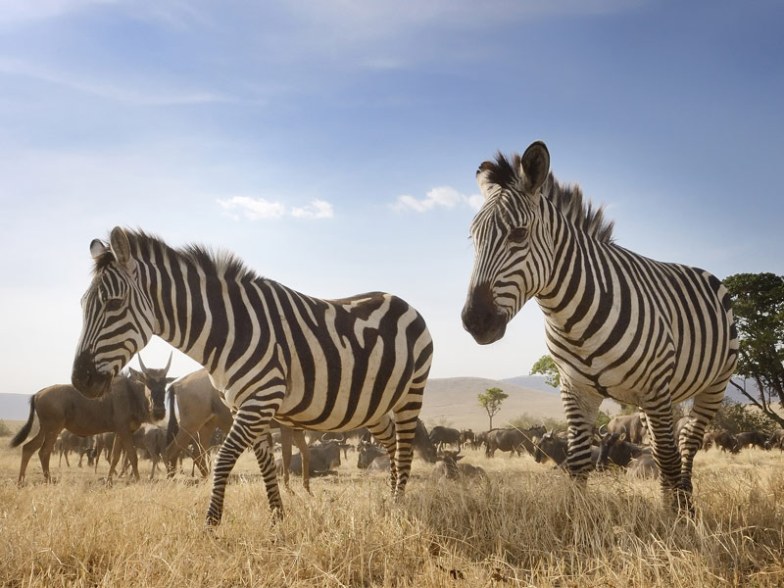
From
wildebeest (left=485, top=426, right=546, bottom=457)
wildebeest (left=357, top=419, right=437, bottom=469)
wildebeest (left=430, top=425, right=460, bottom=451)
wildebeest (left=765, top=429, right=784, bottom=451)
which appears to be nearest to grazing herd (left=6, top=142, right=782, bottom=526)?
wildebeest (left=357, top=419, right=437, bottom=469)

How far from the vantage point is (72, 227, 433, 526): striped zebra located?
16.7 ft

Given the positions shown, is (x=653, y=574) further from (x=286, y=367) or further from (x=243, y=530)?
(x=286, y=367)

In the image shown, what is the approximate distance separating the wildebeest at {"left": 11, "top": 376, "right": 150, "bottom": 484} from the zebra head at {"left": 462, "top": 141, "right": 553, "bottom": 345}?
13359 millimetres

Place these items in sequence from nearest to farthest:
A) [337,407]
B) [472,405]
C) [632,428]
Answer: [337,407] < [632,428] < [472,405]

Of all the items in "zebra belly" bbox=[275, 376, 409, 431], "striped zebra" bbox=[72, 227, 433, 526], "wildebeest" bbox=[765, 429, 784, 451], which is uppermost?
"striped zebra" bbox=[72, 227, 433, 526]

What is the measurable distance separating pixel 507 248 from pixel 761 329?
3193 cm

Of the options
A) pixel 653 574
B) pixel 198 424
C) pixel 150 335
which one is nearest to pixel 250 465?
pixel 198 424

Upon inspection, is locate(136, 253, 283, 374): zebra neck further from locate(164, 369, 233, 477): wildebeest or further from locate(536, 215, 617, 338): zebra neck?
locate(164, 369, 233, 477): wildebeest

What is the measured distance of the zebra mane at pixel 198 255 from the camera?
5570 millimetres

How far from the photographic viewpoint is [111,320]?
16.7 ft

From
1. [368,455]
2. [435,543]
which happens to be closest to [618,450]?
[368,455]

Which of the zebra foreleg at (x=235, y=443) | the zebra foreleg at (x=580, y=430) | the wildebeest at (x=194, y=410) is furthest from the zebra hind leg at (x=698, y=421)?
the wildebeest at (x=194, y=410)

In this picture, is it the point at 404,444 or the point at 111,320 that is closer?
the point at 111,320

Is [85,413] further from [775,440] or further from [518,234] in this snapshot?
[775,440]
